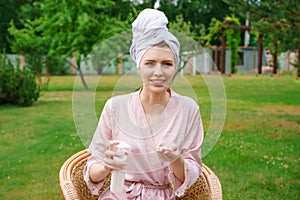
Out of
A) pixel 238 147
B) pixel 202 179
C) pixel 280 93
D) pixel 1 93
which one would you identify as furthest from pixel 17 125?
pixel 280 93

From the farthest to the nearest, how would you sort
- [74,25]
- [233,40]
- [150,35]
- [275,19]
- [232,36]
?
[232,36], [233,40], [74,25], [275,19], [150,35]

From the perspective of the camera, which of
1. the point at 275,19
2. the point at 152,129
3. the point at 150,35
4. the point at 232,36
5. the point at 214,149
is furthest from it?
the point at 232,36

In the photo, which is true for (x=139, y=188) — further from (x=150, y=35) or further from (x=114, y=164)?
(x=150, y=35)

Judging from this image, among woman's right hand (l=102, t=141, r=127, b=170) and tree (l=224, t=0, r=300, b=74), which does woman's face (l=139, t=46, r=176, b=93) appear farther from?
tree (l=224, t=0, r=300, b=74)

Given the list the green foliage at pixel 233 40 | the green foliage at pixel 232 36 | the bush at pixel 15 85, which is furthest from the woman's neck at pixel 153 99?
the green foliage at pixel 233 40

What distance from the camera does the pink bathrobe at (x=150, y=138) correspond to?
1.74 metres

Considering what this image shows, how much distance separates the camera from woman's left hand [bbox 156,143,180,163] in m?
1.54

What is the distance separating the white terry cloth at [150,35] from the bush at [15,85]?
8.75 metres

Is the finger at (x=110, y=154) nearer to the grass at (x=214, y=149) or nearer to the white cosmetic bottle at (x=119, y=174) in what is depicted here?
the white cosmetic bottle at (x=119, y=174)

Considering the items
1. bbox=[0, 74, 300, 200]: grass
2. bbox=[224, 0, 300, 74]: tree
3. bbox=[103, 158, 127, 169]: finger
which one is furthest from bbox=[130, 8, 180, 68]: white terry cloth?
bbox=[224, 0, 300, 74]: tree

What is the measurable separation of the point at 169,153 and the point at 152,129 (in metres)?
0.22

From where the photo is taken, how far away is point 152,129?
175 centimetres

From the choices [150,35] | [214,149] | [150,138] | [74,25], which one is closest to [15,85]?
[74,25]

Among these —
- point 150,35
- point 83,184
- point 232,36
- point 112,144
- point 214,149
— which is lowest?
point 214,149
